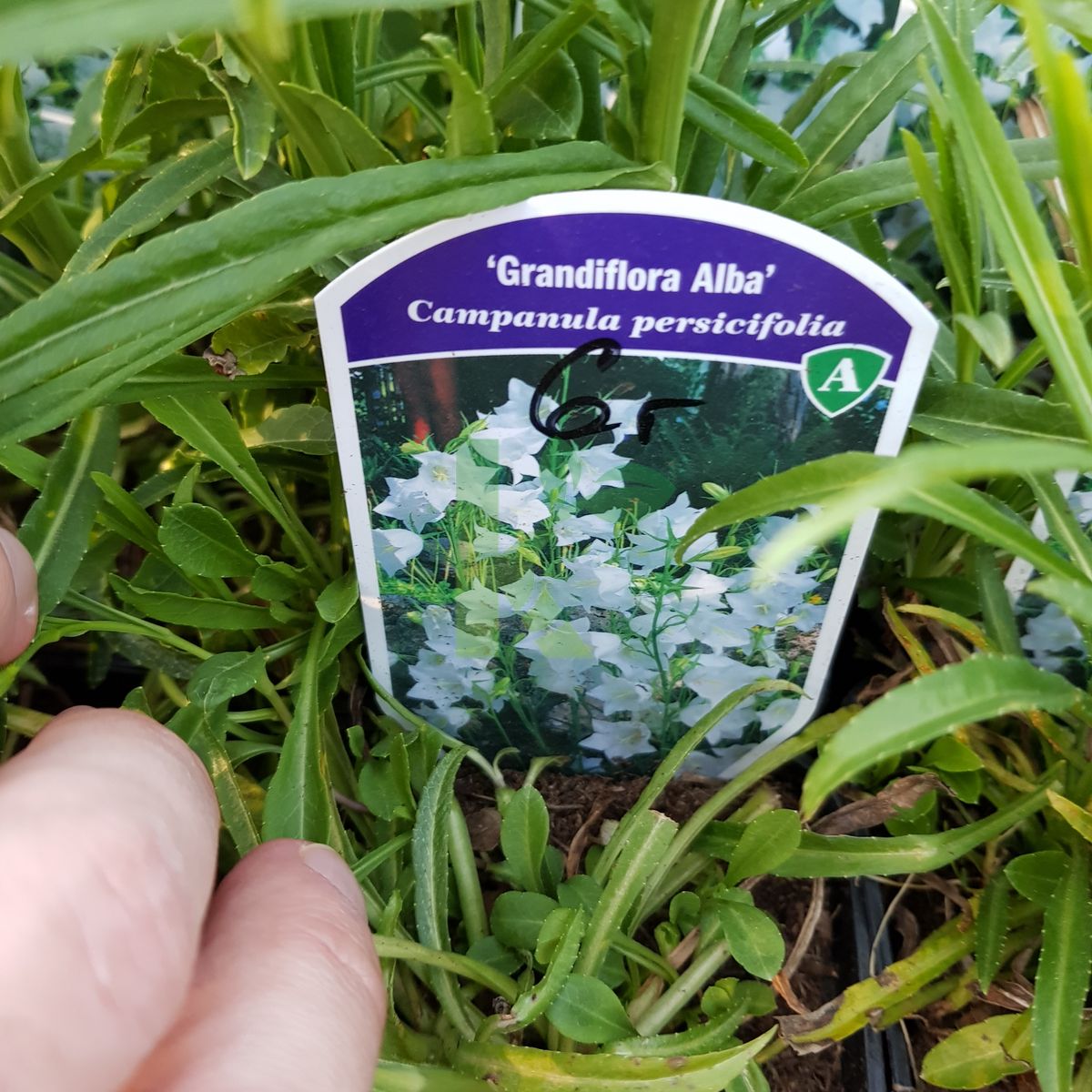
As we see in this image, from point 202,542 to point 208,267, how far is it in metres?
0.21

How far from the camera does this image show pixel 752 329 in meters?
0.44

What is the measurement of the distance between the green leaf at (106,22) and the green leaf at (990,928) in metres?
0.56

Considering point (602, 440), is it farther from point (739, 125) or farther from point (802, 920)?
point (802, 920)

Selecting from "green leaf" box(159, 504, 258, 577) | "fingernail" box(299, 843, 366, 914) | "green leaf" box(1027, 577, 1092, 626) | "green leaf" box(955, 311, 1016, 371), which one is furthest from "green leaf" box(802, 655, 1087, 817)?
"green leaf" box(159, 504, 258, 577)

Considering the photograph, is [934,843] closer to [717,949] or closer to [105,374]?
[717,949]

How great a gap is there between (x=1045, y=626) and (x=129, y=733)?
0.53 meters

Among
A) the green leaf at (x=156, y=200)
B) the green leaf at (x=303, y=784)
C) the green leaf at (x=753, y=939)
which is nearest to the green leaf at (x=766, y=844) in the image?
the green leaf at (x=753, y=939)

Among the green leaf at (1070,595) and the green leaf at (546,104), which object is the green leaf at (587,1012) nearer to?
the green leaf at (1070,595)

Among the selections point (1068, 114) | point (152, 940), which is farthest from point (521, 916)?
point (1068, 114)

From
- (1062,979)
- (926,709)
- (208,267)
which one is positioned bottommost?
(1062,979)

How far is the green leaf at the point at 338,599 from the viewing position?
558mm

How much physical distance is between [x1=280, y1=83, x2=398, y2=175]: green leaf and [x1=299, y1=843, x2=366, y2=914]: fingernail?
334mm

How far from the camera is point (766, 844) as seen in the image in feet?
1.77

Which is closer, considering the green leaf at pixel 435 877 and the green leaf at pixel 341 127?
the green leaf at pixel 341 127
